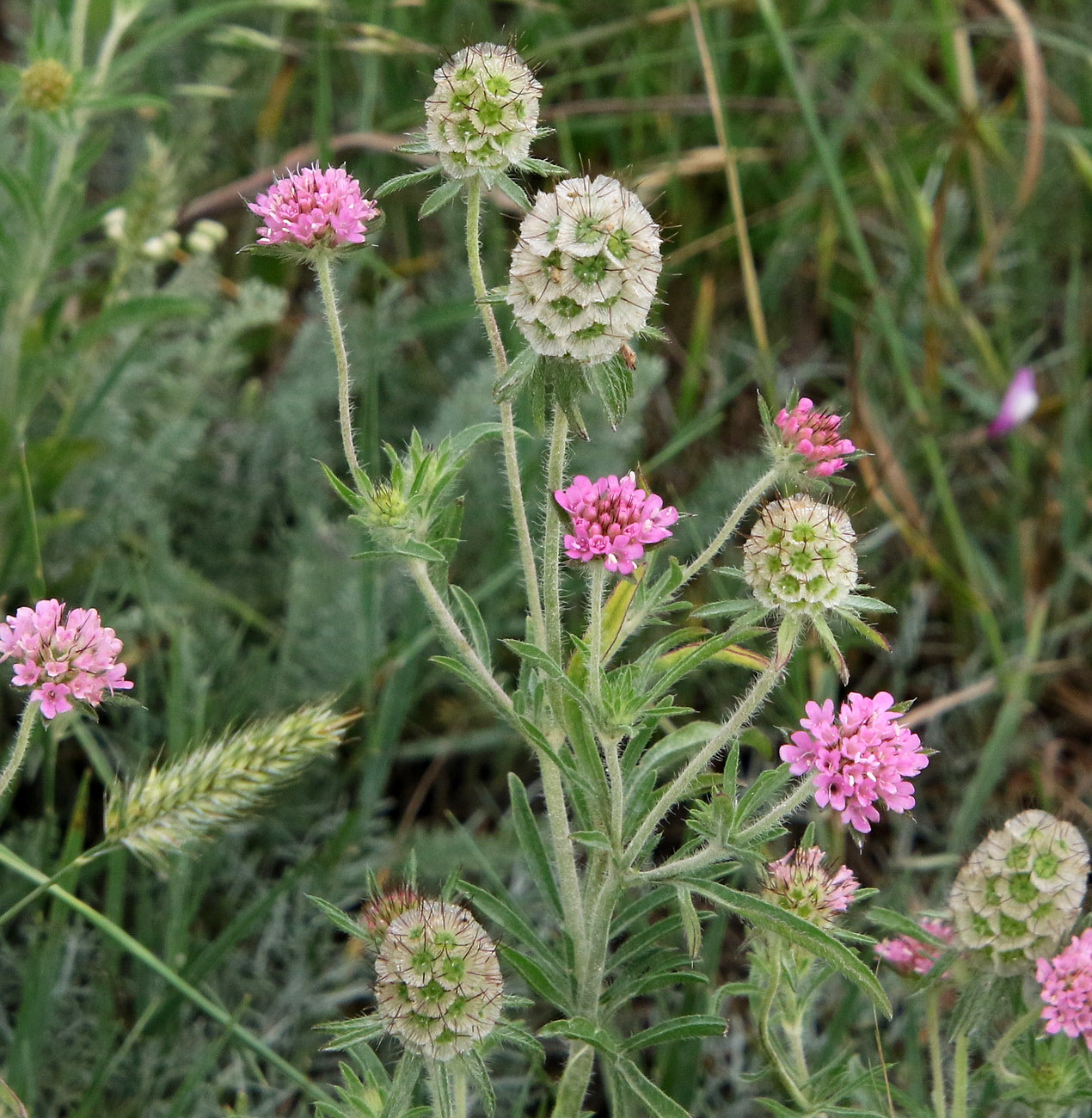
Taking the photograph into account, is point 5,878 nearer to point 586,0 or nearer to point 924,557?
point 924,557

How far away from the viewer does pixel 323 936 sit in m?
3.12

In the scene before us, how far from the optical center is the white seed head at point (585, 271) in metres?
1.82

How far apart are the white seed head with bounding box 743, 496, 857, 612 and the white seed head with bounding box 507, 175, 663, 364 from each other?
355 mm

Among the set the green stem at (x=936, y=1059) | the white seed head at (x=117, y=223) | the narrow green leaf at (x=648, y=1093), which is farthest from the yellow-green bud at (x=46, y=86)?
the green stem at (x=936, y=1059)

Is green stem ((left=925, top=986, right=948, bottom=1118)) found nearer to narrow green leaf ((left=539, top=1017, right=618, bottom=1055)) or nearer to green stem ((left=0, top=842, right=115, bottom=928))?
narrow green leaf ((left=539, top=1017, right=618, bottom=1055))

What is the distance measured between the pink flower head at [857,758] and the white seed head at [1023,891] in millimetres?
256

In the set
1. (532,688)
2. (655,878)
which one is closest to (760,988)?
(655,878)

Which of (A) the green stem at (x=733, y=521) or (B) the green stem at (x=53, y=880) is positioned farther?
(B) the green stem at (x=53, y=880)

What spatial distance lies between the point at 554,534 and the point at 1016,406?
2582 mm

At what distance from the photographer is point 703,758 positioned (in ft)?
6.36

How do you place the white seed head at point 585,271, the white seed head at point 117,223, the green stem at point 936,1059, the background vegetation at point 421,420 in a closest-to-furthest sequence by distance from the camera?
1. the white seed head at point 585,271
2. the green stem at point 936,1059
3. the background vegetation at point 421,420
4. the white seed head at point 117,223

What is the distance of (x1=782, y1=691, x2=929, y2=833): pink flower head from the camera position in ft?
6.24

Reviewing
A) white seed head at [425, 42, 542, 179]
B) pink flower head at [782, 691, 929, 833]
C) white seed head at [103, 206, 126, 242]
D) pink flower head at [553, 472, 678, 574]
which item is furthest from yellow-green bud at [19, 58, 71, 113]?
pink flower head at [782, 691, 929, 833]

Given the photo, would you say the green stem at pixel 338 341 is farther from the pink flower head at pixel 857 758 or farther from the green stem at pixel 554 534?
the pink flower head at pixel 857 758
